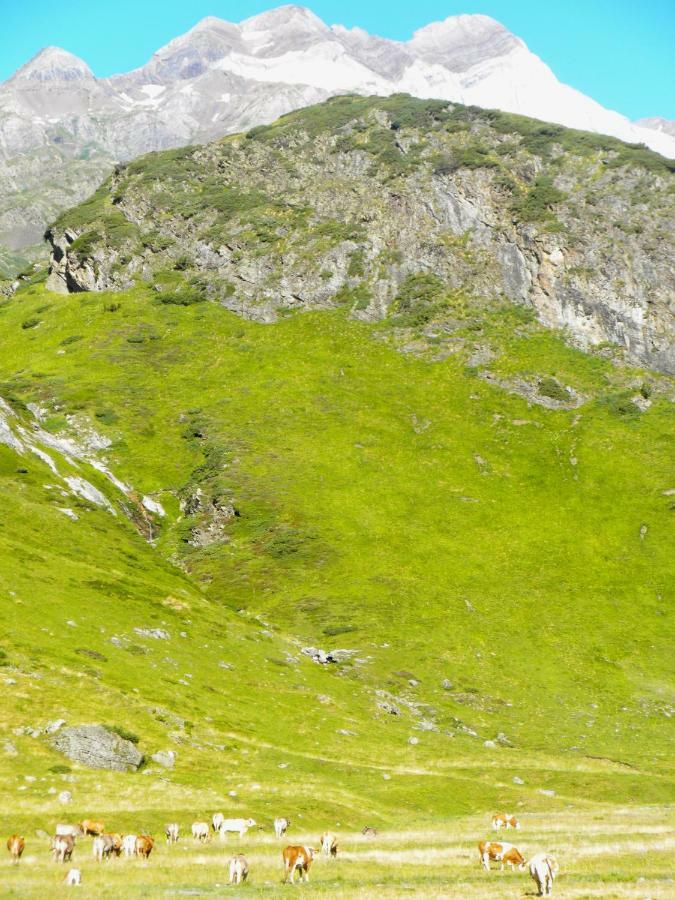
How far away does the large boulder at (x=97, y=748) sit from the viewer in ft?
145

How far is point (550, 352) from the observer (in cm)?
17175

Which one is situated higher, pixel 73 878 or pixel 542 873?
pixel 542 873

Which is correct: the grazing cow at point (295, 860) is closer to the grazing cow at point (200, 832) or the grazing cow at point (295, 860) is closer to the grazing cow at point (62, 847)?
the grazing cow at point (62, 847)

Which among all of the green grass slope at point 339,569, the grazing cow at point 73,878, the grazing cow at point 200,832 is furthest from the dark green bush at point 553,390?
the grazing cow at point 73,878

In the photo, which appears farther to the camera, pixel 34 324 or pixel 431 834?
pixel 34 324

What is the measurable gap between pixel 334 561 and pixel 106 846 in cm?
8365

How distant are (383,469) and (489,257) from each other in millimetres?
84660

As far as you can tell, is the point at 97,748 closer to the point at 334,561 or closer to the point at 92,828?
the point at 92,828

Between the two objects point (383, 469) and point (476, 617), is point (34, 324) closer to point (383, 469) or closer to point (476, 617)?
point (383, 469)

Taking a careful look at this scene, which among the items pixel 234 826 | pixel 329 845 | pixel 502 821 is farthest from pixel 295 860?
pixel 502 821

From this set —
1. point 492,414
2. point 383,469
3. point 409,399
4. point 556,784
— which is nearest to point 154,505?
point 383,469

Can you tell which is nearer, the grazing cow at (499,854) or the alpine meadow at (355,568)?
the grazing cow at (499,854)

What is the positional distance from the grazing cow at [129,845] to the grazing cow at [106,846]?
0.30 metres

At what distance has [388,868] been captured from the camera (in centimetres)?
3022
